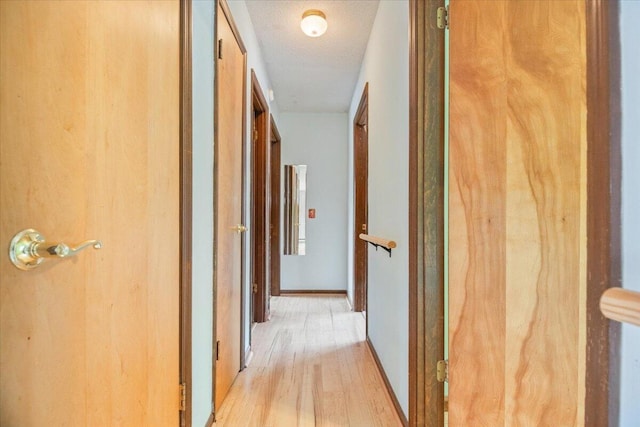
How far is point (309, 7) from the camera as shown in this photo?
2.41 metres

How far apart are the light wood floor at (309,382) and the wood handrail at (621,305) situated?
146 cm

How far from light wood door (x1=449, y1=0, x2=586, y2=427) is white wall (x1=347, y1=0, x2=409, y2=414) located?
0.35 metres

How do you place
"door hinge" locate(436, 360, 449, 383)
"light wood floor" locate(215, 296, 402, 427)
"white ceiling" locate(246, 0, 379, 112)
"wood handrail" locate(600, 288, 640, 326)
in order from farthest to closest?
"white ceiling" locate(246, 0, 379, 112)
"light wood floor" locate(215, 296, 402, 427)
"door hinge" locate(436, 360, 449, 383)
"wood handrail" locate(600, 288, 640, 326)

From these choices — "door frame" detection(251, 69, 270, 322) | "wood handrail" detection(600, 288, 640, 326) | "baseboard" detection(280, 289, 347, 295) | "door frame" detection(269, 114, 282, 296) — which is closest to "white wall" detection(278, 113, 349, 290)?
"baseboard" detection(280, 289, 347, 295)

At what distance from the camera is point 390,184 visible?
207 centimetres

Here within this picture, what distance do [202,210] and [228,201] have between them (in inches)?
16.8

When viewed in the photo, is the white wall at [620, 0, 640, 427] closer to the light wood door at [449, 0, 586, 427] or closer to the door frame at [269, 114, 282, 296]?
the light wood door at [449, 0, 586, 427]

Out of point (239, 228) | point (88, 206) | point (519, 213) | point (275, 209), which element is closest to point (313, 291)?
point (275, 209)

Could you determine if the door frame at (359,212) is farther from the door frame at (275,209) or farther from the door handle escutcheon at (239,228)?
the door handle escutcheon at (239,228)

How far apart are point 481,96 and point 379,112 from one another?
44.2 inches

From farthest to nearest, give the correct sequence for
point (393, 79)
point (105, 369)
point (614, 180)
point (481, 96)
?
point (393, 79) → point (481, 96) → point (105, 369) → point (614, 180)

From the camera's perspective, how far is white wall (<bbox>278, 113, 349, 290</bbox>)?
471 cm

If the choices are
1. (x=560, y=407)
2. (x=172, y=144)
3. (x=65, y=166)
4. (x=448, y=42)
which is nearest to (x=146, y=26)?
(x=172, y=144)

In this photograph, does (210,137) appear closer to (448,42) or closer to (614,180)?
(448,42)
